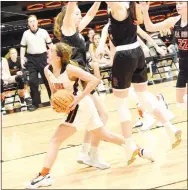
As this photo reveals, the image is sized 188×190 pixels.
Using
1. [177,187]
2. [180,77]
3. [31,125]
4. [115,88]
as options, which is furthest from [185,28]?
[31,125]

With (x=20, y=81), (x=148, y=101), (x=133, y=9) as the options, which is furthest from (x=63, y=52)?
(x=20, y=81)

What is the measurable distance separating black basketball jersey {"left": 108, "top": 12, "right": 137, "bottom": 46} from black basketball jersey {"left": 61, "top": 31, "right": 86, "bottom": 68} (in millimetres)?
368

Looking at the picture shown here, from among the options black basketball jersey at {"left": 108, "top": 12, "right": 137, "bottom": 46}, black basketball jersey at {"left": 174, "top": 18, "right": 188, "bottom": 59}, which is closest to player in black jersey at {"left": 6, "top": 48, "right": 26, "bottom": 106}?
black basketball jersey at {"left": 174, "top": 18, "right": 188, "bottom": 59}

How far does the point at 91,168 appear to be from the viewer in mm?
4637

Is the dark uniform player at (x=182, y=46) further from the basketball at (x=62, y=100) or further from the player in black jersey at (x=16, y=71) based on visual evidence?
the player in black jersey at (x=16, y=71)

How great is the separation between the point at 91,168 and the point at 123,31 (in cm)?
140

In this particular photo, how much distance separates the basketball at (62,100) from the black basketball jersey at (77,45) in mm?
681

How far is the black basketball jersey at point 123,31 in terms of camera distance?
4449mm

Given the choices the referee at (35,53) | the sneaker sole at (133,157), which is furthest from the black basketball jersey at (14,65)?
the sneaker sole at (133,157)

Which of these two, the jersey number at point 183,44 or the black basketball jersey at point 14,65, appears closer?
the jersey number at point 183,44

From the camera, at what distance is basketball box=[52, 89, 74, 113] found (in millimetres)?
4156

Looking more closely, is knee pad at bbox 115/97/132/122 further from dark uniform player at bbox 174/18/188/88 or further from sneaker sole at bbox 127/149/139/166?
dark uniform player at bbox 174/18/188/88

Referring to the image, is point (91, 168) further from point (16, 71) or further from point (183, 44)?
point (16, 71)

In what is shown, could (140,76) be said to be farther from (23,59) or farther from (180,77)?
(23,59)
